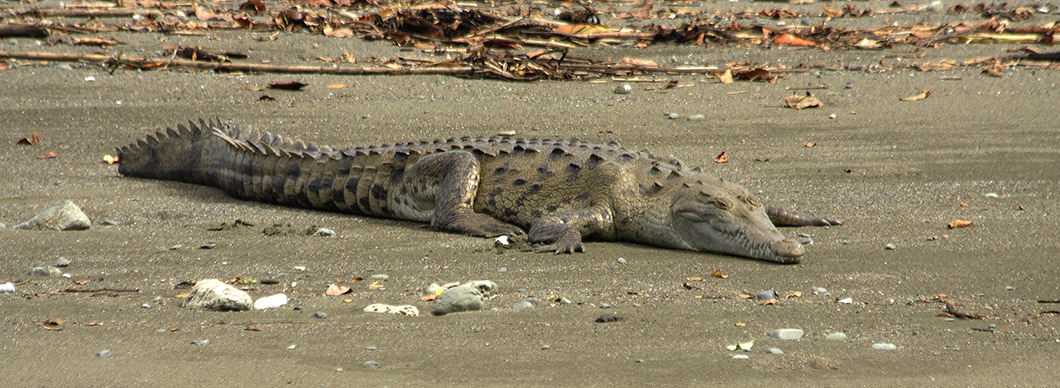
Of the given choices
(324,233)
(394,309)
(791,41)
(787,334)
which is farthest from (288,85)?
(787,334)

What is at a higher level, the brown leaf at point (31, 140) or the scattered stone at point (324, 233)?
the scattered stone at point (324, 233)

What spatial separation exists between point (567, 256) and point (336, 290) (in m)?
1.37

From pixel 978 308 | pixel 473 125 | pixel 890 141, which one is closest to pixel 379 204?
pixel 473 125

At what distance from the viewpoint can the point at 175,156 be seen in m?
7.61

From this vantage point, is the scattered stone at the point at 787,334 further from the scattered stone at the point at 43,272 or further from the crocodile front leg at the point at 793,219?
the scattered stone at the point at 43,272

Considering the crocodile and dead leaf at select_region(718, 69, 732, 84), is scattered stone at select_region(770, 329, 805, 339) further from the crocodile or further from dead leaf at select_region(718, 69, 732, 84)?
dead leaf at select_region(718, 69, 732, 84)

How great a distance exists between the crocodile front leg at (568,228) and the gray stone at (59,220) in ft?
8.92

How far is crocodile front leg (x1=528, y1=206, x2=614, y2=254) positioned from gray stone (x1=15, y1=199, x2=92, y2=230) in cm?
272

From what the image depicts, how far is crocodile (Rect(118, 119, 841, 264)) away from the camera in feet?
18.7

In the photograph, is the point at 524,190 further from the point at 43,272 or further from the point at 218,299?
the point at 43,272

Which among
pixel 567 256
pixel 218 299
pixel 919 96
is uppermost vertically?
pixel 919 96

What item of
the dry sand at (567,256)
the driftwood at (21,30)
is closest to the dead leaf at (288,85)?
the dry sand at (567,256)

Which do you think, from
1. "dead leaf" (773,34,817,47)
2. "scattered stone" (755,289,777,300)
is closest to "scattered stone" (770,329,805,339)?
"scattered stone" (755,289,777,300)

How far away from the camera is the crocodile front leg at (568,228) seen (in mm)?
5582
